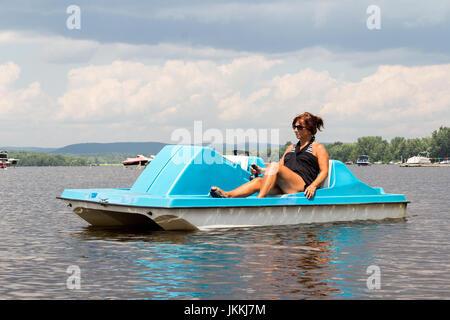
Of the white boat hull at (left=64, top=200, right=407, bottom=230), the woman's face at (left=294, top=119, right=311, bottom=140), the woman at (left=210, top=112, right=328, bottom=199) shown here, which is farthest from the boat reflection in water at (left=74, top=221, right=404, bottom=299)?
the woman's face at (left=294, top=119, right=311, bottom=140)

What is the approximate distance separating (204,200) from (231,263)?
3.21m

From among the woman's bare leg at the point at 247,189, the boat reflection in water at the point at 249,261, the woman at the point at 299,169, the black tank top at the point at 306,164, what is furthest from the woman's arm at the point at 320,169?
the woman's bare leg at the point at 247,189

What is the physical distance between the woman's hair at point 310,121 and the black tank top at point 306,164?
36 centimetres

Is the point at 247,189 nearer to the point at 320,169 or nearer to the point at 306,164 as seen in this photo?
the point at 306,164

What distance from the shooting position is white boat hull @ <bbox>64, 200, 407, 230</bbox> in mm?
14312

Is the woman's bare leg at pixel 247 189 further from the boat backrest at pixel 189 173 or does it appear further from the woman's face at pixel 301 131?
the woman's face at pixel 301 131

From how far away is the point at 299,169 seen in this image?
16.1 meters

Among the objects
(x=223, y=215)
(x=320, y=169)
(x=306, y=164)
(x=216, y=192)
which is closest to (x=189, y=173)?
(x=216, y=192)

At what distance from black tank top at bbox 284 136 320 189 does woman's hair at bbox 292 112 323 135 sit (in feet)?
1.17

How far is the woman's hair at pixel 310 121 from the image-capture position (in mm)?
16109

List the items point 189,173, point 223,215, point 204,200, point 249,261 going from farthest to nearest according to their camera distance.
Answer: point 189,173 < point 223,215 < point 204,200 < point 249,261

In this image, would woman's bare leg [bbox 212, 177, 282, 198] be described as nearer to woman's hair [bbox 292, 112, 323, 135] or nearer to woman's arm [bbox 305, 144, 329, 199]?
woman's arm [bbox 305, 144, 329, 199]

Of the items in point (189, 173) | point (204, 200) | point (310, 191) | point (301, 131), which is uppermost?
point (301, 131)
